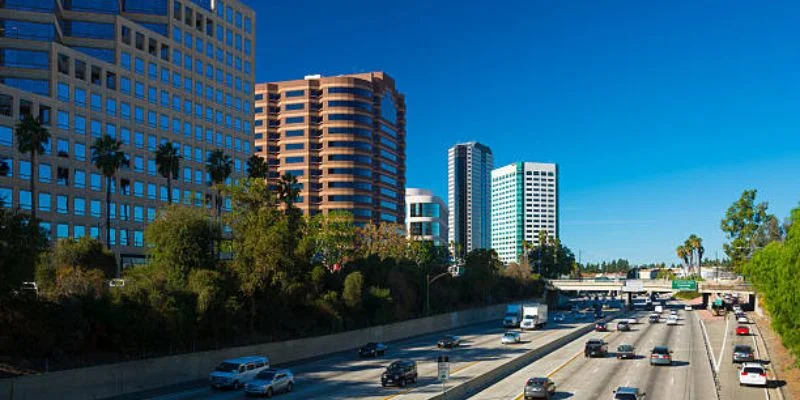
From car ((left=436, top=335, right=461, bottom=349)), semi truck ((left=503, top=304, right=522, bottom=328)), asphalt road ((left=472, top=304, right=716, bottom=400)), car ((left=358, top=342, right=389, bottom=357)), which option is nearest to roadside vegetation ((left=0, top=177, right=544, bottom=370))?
Result: car ((left=358, top=342, right=389, bottom=357))

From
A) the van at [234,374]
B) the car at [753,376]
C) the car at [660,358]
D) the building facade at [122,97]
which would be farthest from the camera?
the building facade at [122,97]

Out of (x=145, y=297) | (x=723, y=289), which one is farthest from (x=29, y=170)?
(x=723, y=289)

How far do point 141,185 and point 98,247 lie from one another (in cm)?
3655

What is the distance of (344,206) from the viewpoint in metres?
157

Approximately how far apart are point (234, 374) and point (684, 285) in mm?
128145

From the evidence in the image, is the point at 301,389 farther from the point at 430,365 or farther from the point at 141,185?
the point at 141,185

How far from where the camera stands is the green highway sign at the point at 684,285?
14712 cm

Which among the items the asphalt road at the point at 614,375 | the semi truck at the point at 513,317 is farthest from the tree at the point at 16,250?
the semi truck at the point at 513,317

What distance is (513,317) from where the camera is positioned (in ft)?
338

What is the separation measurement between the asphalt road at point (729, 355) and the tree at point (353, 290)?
117 ft

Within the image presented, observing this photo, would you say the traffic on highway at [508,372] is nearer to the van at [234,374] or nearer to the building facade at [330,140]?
the van at [234,374]

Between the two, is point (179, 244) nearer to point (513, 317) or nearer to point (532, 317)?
point (532, 317)

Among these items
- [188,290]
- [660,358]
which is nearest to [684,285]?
[660,358]

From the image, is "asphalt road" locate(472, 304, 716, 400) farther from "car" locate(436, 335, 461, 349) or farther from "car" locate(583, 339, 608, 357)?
"car" locate(436, 335, 461, 349)
